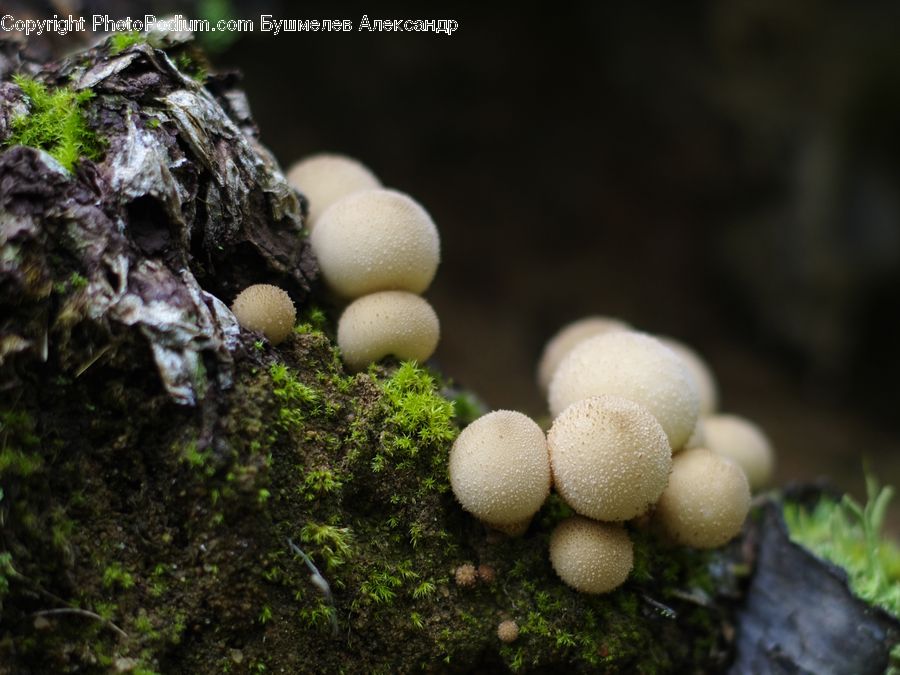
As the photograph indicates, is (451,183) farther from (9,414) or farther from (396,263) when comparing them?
(9,414)

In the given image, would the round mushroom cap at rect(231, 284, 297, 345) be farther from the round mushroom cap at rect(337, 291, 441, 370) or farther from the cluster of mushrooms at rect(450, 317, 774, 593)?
the cluster of mushrooms at rect(450, 317, 774, 593)

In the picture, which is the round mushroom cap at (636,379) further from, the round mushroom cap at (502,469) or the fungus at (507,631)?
the fungus at (507,631)

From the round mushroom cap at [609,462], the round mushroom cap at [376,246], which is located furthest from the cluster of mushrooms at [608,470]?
the round mushroom cap at [376,246]

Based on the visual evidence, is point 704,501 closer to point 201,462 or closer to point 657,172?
point 201,462

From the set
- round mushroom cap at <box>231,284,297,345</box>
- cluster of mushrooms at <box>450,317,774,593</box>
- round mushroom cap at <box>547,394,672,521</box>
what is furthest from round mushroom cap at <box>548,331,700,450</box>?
round mushroom cap at <box>231,284,297,345</box>

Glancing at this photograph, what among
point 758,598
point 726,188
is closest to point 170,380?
point 758,598

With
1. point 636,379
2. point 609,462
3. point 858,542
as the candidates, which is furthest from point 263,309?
point 858,542
